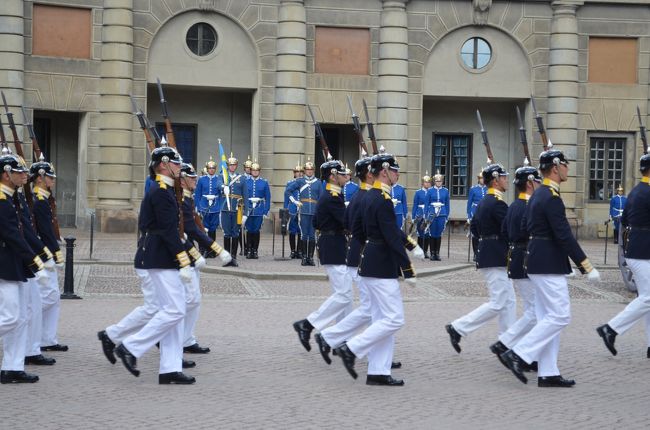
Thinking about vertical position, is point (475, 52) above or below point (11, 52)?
above

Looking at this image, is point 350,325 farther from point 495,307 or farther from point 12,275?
point 12,275

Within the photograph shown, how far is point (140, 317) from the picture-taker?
10734 millimetres

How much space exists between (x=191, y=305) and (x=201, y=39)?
1913cm

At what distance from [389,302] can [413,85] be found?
830 inches

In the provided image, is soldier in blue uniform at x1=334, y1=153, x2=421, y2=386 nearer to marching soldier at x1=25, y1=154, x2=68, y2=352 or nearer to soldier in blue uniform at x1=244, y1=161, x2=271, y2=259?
marching soldier at x1=25, y1=154, x2=68, y2=352

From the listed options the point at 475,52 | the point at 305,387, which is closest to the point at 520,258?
the point at 305,387

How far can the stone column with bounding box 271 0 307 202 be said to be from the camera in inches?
1182

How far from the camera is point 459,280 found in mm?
20406

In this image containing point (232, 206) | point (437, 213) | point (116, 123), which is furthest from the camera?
point (116, 123)

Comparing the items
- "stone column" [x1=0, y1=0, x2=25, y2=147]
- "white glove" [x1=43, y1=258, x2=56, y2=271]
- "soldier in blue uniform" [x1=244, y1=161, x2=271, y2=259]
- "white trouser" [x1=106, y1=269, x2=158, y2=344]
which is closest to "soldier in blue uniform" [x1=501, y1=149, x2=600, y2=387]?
"white trouser" [x1=106, y1=269, x2=158, y2=344]

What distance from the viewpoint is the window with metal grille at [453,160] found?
3306 cm

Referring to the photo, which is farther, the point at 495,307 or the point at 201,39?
the point at 201,39

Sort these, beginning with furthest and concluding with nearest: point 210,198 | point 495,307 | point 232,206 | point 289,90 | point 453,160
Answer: point 453,160 < point 289,90 < point 210,198 < point 232,206 < point 495,307

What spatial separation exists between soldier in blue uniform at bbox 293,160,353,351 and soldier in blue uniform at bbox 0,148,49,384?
3.15 meters
